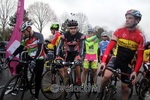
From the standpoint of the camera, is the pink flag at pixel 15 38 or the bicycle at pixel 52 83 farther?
the pink flag at pixel 15 38

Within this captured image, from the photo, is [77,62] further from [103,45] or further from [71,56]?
[103,45]

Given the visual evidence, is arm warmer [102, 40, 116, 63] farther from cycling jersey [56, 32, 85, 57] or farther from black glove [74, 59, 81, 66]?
cycling jersey [56, 32, 85, 57]

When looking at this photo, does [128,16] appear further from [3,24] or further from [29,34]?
[3,24]

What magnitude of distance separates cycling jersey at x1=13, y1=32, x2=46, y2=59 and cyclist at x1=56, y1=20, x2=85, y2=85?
557 mm

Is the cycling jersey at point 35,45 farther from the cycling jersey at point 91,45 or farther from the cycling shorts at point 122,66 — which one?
the cycling jersey at point 91,45

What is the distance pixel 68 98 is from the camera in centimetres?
534

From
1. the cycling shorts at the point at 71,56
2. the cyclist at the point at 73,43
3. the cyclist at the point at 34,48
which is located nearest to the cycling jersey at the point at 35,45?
the cyclist at the point at 34,48

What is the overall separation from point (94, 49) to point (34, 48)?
291 cm

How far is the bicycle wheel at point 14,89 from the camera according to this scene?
16.0 ft

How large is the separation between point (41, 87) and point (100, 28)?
80297 millimetres

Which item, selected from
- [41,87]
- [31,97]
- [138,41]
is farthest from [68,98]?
[138,41]

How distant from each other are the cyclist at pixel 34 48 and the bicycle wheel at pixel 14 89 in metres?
0.54

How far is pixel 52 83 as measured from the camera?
639 cm

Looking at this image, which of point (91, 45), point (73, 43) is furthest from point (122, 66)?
point (91, 45)
